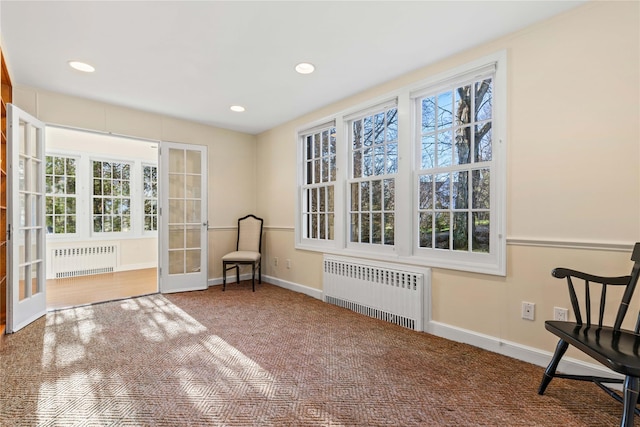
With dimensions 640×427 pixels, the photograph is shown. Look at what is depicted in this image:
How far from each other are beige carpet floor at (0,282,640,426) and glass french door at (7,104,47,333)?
24 centimetres

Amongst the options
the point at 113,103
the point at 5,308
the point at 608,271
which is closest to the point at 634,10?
the point at 608,271

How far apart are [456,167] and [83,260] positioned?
19.9 ft

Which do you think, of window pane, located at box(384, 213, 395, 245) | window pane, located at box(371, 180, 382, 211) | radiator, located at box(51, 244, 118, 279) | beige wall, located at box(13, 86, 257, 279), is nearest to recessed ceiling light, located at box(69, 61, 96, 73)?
beige wall, located at box(13, 86, 257, 279)

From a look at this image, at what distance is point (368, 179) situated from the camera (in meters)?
3.44

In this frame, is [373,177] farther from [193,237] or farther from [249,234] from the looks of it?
[193,237]

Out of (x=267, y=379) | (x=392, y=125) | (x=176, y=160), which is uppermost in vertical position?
(x=392, y=125)

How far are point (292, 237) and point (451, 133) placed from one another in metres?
2.49

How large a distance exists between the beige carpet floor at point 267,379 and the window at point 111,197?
3174 millimetres

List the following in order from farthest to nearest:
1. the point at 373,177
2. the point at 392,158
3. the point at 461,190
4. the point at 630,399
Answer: the point at 373,177, the point at 392,158, the point at 461,190, the point at 630,399

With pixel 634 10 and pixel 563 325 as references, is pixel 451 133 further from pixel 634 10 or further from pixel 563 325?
pixel 563 325

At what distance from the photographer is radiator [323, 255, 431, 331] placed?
2.85m

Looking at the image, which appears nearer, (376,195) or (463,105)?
(463,105)

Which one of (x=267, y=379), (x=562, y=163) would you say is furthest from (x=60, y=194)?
(x=562, y=163)

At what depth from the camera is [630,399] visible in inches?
53.9
